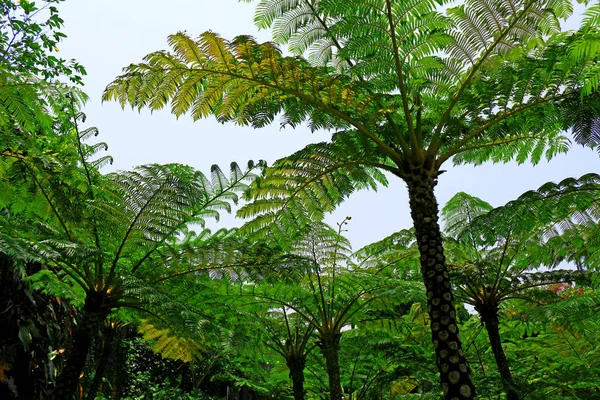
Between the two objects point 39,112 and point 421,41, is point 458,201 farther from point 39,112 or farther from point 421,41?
point 39,112

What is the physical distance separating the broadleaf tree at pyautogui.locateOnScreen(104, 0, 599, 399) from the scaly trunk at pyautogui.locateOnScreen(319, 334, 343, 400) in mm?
2118

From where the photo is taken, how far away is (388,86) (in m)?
3.87

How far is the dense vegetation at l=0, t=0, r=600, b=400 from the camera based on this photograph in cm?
366

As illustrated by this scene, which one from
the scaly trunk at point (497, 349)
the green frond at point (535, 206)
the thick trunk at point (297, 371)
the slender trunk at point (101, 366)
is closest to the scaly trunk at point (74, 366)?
the slender trunk at point (101, 366)

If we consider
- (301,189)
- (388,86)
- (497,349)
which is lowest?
(497,349)

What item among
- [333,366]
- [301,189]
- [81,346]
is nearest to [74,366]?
[81,346]

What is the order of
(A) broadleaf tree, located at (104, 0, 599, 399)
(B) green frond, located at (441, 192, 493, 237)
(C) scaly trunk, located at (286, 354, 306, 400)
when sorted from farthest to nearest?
1. (B) green frond, located at (441, 192, 493, 237)
2. (C) scaly trunk, located at (286, 354, 306, 400)
3. (A) broadleaf tree, located at (104, 0, 599, 399)

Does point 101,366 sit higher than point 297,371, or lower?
higher

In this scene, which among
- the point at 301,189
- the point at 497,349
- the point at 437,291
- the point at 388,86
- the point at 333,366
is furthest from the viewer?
the point at 333,366

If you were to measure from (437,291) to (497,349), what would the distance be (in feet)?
8.99

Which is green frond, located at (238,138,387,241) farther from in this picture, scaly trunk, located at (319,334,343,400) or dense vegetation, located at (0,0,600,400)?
scaly trunk, located at (319,334,343,400)

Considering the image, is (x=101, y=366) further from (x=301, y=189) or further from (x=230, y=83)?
(x=230, y=83)

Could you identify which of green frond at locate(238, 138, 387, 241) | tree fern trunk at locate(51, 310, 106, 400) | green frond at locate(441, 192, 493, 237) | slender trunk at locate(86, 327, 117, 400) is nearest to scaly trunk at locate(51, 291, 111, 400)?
tree fern trunk at locate(51, 310, 106, 400)

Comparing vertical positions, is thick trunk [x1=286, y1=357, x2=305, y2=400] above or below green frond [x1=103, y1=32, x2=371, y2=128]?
below
